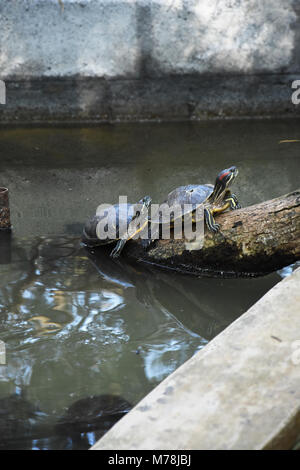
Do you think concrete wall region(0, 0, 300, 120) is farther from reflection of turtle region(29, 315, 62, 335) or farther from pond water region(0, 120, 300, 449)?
reflection of turtle region(29, 315, 62, 335)

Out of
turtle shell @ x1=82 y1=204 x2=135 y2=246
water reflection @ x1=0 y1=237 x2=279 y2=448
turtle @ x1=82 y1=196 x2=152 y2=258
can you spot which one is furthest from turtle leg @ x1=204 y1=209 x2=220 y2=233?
turtle shell @ x1=82 y1=204 x2=135 y2=246

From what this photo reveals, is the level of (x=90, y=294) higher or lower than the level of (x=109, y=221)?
lower

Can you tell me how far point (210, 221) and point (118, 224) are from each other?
700 millimetres

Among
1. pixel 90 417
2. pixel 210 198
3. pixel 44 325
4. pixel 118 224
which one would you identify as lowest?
pixel 90 417

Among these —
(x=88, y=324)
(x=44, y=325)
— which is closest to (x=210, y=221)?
(x=88, y=324)

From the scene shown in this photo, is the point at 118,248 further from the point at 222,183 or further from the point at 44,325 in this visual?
the point at 44,325

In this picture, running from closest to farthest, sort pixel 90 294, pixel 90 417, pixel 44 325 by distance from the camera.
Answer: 1. pixel 90 417
2. pixel 44 325
3. pixel 90 294

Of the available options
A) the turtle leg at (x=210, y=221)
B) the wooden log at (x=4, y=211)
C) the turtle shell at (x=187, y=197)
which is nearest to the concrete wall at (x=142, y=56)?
the wooden log at (x=4, y=211)

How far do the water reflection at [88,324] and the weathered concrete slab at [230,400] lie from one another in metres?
0.48

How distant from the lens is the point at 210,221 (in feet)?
11.0

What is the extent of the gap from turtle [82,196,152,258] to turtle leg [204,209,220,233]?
459 mm

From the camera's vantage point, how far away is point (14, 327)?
2840 millimetres

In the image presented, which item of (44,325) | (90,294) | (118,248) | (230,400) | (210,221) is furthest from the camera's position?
(118,248)
